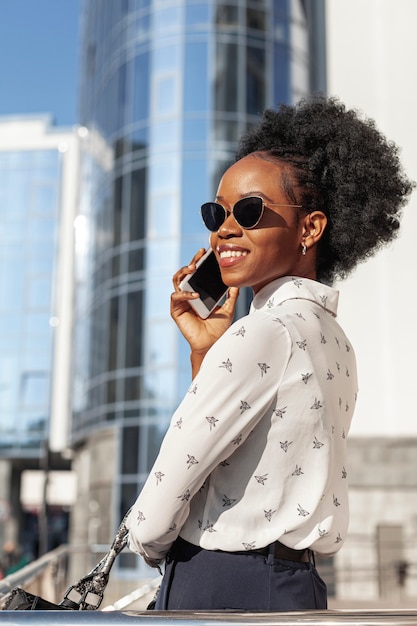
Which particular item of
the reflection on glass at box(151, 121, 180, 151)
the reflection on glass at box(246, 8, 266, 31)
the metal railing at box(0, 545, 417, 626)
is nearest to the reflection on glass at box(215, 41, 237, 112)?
the reflection on glass at box(246, 8, 266, 31)

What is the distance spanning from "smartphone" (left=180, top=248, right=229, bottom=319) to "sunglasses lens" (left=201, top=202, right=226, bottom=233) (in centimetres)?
20

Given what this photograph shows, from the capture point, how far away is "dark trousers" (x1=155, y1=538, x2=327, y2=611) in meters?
1.58

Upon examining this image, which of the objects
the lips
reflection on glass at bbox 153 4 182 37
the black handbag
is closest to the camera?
the black handbag

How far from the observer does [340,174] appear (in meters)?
2.08

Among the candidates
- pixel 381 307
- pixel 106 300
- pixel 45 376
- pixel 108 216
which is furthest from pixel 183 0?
pixel 45 376

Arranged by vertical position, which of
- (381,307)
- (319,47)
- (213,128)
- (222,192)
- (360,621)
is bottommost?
(360,621)

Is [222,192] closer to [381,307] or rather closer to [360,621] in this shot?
[360,621]

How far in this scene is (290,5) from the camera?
2306cm

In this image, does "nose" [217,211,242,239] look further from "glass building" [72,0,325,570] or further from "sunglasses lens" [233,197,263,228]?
"glass building" [72,0,325,570]

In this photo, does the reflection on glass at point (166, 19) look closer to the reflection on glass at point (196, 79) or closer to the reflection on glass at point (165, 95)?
the reflection on glass at point (196, 79)

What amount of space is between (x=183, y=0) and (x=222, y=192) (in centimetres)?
2254

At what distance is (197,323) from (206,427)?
2.01ft

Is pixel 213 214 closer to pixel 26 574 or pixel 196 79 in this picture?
pixel 26 574

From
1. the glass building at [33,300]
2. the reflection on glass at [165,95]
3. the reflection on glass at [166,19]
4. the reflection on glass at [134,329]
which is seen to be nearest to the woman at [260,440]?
the reflection on glass at [134,329]
